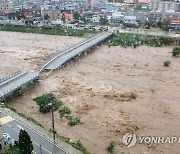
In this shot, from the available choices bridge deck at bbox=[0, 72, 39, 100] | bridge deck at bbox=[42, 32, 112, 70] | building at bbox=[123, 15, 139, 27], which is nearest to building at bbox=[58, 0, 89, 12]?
building at bbox=[123, 15, 139, 27]

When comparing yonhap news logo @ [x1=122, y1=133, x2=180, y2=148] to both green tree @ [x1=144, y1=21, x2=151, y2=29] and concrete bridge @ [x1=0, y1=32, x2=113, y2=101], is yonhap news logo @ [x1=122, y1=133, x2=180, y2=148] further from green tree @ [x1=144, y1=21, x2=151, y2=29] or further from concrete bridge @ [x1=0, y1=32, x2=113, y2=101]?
green tree @ [x1=144, y1=21, x2=151, y2=29]

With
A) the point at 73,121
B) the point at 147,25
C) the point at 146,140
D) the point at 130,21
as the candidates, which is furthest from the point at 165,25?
the point at 146,140

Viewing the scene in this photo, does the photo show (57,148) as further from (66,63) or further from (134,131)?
(66,63)

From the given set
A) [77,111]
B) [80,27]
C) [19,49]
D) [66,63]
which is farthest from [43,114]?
[80,27]

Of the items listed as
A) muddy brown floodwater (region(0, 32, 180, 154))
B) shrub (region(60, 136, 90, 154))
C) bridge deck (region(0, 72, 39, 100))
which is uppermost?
bridge deck (region(0, 72, 39, 100))

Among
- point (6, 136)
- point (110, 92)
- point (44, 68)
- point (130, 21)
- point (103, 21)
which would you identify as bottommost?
point (110, 92)

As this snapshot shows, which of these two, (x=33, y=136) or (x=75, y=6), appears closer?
(x=33, y=136)

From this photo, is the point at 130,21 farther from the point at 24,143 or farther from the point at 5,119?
the point at 24,143
